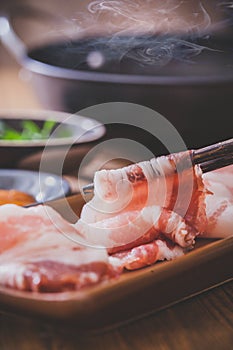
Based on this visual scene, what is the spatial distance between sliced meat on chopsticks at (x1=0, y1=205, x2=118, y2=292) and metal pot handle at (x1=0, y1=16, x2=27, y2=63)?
85cm

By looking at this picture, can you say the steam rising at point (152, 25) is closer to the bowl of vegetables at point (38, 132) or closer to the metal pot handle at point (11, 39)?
the bowl of vegetables at point (38, 132)

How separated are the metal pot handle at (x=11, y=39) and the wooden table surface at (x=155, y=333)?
931 mm

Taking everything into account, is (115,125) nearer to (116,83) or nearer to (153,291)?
(116,83)

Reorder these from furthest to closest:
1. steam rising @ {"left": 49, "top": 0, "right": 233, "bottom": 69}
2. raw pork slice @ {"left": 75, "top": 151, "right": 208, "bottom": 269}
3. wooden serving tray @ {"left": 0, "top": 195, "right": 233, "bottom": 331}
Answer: steam rising @ {"left": 49, "top": 0, "right": 233, "bottom": 69} → raw pork slice @ {"left": 75, "top": 151, "right": 208, "bottom": 269} → wooden serving tray @ {"left": 0, "top": 195, "right": 233, "bottom": 331}

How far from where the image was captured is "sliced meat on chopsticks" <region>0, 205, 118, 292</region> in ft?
1.85

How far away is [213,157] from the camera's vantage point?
69cm

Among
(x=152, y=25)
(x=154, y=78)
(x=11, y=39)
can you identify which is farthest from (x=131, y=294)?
(x=11, y=39)

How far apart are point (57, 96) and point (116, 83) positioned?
0.57ft

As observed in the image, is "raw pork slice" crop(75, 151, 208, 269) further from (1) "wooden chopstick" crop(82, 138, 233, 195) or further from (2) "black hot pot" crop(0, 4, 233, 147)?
(2) "black hot pot" crop(0, 4, 233, 147)

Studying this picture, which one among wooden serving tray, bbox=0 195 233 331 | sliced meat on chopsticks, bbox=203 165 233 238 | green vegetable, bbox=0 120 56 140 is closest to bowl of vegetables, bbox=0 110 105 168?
green vegetable, bbox=0 120 56 140

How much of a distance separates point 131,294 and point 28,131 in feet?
2.38

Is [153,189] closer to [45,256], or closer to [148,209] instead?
[148,209]

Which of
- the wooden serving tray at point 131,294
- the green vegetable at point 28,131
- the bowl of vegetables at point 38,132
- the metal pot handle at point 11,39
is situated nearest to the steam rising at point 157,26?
the bowl of vegetables at point 38,132

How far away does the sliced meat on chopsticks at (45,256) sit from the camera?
56 cm
